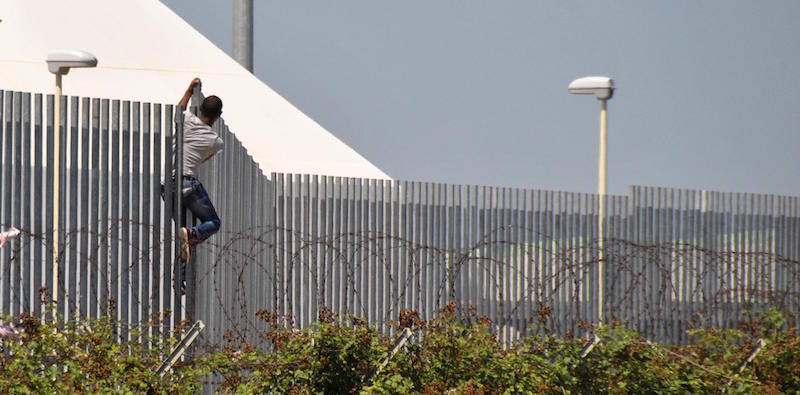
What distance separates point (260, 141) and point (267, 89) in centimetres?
332

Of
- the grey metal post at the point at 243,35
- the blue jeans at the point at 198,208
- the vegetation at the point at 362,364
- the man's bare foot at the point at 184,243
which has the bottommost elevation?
the vegetation at the point at 362,364

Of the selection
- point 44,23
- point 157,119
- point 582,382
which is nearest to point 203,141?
point 157,119

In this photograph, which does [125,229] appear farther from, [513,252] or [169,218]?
[513,252]

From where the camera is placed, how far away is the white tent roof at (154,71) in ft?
89.3

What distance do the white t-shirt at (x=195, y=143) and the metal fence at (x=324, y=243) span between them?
0.16m

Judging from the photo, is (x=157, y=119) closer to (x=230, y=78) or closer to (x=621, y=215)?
(x=621, y=215)

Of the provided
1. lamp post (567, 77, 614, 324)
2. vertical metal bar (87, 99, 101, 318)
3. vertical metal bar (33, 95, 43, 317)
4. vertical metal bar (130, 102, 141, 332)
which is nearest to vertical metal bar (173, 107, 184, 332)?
vertical metal bar (130, 102, 141, 332)

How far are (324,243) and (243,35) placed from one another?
72.0 ft

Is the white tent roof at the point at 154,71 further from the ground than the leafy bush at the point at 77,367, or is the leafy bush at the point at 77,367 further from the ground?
the white tent roof at the point at 154,71

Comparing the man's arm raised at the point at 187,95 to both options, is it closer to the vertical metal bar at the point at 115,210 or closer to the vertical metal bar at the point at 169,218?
the vertical metal bar at the point at 169,218

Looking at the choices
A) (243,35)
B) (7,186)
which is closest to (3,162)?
(7,186)

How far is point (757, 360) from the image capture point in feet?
38.7

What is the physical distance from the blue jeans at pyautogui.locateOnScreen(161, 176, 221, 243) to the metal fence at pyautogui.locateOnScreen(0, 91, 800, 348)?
7.5 inches

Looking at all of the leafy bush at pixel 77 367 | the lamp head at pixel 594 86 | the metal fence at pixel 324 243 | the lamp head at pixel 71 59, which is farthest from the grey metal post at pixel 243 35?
the leafy bush at pixel 77 367
